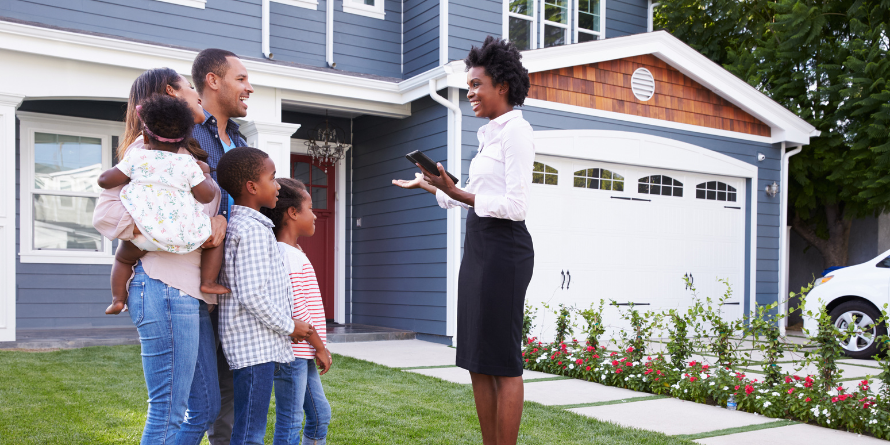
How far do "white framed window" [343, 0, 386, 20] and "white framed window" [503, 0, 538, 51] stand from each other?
5.69 feet

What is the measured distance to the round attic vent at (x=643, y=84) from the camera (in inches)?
355

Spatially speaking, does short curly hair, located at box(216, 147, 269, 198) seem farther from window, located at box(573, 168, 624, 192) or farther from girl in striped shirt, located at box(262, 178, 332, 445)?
window, located at box(573, 168, 624, 192)

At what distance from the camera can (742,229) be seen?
9.89 metres

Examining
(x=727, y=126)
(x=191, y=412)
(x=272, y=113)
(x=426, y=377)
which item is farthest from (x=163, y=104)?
(x=727, y=126)

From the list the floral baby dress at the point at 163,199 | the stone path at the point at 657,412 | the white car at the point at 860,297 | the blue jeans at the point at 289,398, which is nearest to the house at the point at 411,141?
the white car at the point at 860,297

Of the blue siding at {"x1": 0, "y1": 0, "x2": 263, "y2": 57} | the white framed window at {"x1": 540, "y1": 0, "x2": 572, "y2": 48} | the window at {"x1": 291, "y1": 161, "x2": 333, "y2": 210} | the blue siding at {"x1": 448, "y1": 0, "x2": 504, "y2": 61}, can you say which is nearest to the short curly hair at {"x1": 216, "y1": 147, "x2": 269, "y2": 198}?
the blue siding at {"x1": 0, "y1": 0, "x2": 263, "y2": 57}

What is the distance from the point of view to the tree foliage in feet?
29.7

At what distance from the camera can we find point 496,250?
2.64m

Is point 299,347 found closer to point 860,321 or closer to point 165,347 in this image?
point 165,347

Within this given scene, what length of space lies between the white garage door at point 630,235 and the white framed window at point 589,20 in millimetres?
2531

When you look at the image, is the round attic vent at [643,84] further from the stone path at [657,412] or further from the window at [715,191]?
the stone path at [657,412]

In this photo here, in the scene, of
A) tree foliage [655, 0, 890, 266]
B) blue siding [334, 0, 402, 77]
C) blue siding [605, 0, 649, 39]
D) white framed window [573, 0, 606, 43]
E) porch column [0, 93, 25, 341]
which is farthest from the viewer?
blue siding [605, 0, 649, 39]

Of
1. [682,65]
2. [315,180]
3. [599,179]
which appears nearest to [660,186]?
[599,179]

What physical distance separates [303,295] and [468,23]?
687 cm
